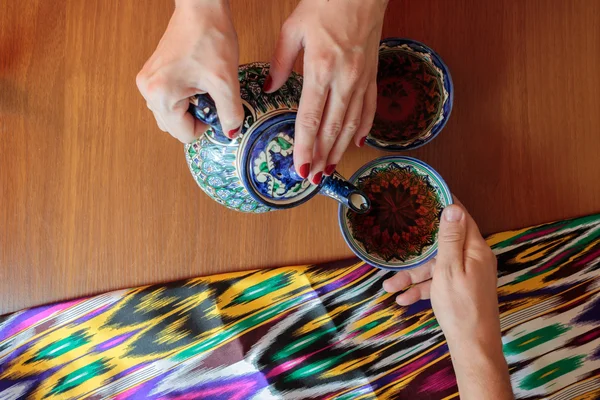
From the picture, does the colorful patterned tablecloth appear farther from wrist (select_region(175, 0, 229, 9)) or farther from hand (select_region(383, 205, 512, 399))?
wrist (select_region(175, 0, 229, 9))

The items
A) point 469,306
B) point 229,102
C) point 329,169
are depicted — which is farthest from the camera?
point 469,306

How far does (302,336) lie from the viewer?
75cm

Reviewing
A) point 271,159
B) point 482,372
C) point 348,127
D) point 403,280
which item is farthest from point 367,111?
point 482,372

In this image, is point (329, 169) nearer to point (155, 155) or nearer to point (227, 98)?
point (227, 98)

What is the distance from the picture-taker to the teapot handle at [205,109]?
18.9 inches

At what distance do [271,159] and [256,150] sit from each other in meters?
0.02

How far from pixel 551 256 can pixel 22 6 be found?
972 mm

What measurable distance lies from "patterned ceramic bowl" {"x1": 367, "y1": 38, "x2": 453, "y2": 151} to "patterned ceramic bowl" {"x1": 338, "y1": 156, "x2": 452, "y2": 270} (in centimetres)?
4

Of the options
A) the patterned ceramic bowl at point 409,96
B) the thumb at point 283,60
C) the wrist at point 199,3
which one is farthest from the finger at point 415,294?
the wrist at point 199,3

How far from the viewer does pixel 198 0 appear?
1.64 feet

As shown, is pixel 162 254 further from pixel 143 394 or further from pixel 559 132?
pixel 559 132

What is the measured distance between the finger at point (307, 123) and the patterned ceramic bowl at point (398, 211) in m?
0.19

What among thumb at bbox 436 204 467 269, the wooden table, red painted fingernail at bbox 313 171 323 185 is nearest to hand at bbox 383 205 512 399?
thumb at bbox 436 204 467 269

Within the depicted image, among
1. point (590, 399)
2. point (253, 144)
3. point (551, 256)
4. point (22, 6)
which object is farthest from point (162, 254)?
point (590, 399)
